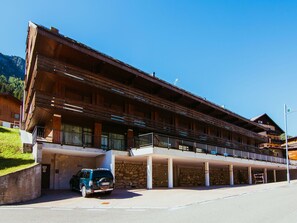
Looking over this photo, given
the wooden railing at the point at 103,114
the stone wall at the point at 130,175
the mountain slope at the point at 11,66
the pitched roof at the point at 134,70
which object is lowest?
the stone wall at the point at 130,175

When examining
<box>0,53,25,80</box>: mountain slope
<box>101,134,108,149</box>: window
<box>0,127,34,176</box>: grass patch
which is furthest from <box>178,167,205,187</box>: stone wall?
<box>0,53,25,80</box>: mountain slope

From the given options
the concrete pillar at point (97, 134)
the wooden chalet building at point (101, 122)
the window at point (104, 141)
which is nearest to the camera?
the wooden chalet building at point (101, 122)

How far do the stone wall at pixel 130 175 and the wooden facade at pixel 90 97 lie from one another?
1.70 meters

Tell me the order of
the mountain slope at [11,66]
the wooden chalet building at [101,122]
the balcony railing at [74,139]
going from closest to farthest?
the balcony railing at [74,139] < the wooden chalet building at [101,122] < the mountain slope at [11,66]

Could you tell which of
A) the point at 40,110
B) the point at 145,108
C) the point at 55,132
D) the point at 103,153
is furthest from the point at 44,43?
the point at 145,108

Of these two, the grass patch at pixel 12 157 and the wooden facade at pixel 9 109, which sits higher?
the wooden facade at pixel 9 109

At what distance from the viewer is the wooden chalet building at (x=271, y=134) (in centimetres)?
5806

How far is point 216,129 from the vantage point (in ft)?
128

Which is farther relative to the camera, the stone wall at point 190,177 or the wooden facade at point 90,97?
the stone wall at point 190,177

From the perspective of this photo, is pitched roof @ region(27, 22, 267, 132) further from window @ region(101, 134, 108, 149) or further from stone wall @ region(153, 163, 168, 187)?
stone wall @ region(153, 163, 168, 187)

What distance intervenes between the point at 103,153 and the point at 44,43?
9.13 metres

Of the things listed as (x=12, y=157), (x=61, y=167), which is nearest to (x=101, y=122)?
(x=61, y=167)

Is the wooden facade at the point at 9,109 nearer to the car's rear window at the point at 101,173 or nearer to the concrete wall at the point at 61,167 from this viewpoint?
the concrete wall at the point at 61,167

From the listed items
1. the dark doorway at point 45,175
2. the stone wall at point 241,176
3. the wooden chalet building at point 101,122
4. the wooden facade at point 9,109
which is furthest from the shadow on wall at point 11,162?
the wooden facade at point 9,109
